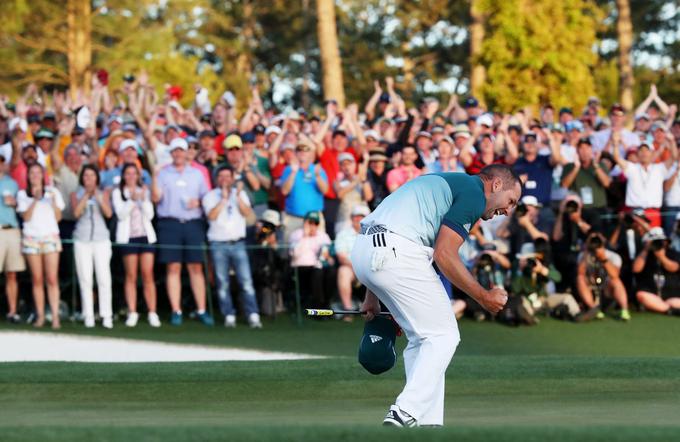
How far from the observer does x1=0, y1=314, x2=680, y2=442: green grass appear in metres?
6.50

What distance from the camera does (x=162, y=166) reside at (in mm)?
17422

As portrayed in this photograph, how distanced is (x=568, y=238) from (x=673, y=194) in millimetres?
1640

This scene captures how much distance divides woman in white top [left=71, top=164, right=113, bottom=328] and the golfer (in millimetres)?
9263

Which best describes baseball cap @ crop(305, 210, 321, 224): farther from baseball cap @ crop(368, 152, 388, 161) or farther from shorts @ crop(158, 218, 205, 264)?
shorts @ crop(158, 218, 205, 264)

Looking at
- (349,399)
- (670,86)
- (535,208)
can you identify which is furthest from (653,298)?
(670,86)

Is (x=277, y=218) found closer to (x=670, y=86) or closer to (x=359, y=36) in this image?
(x=670, y=86)

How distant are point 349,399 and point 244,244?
23.0 feet

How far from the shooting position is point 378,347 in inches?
329

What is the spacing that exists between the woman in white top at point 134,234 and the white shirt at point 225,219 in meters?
0.74

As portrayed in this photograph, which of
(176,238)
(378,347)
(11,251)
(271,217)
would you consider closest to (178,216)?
(176,238)

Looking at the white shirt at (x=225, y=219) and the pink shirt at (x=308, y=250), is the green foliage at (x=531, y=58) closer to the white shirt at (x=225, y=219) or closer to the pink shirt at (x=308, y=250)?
the pink shirt at (x=308, y=250)

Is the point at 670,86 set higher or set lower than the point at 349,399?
higher

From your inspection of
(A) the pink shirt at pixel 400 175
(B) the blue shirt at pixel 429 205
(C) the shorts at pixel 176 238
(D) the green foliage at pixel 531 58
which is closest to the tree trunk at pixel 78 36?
(D) the green foliage at pixel 531 58

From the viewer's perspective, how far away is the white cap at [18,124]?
1812 centimetres
